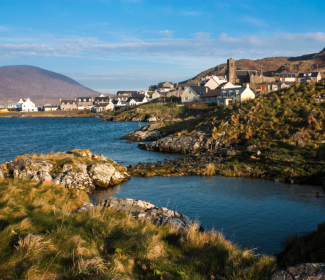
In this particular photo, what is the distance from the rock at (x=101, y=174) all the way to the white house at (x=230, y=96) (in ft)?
155

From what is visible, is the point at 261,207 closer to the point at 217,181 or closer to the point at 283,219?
the point at 283,219

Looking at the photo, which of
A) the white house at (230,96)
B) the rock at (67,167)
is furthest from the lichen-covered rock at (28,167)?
the white house at (230,96)

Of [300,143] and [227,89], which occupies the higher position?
[227,89]

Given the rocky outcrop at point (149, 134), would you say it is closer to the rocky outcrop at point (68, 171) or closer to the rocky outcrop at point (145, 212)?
the rocky outcrop at point (68, 171)

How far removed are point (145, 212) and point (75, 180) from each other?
10003 mm

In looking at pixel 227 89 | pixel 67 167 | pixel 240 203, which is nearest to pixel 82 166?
pixel 67 167

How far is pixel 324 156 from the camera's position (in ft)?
74.7

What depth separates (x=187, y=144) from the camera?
36.2 meters

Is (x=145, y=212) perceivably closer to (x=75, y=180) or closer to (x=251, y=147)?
(x=75, y=180)

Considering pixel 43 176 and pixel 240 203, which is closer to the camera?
pixel 240 203

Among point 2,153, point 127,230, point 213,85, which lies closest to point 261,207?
point 127,230

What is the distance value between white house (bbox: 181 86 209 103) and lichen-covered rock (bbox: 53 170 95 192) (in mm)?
83893

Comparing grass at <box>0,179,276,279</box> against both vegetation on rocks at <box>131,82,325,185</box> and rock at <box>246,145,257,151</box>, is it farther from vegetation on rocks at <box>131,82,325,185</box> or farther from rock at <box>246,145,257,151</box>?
rock at <box>246,145,257,151</box>

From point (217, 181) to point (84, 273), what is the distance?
17256mm
